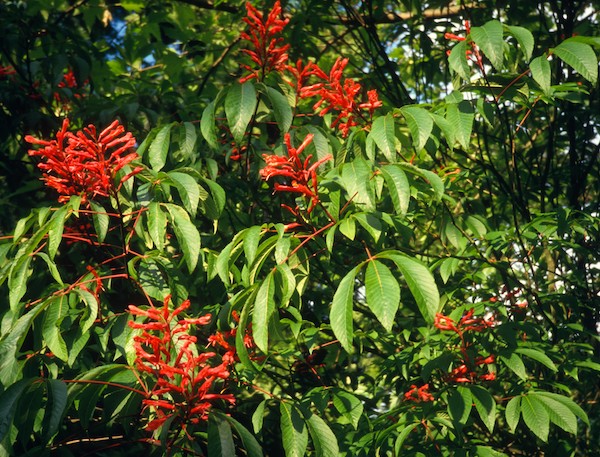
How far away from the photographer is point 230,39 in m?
5.39

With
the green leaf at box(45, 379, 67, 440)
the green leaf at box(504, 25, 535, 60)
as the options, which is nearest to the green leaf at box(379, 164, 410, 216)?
the green leaf at box(504, 25, 535, 60)

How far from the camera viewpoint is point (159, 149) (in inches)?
104

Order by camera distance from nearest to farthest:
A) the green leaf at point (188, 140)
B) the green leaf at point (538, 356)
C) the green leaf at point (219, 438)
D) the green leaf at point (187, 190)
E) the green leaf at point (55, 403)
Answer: the green leaf at point (55, 403), the green leaf at point (219, 438), the green leaf at point (187, 190), the green leaf at point (538, 356), the green leaf at point (188, 140)

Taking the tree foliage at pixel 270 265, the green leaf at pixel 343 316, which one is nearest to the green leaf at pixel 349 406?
the tree foliage at pixel 270 265

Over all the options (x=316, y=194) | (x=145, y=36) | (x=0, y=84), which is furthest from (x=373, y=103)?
(x=145, y=36)

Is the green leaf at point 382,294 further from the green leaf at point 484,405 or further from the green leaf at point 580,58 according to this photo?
the green leaf at point 580,58

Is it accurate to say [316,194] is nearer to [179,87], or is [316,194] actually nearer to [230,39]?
[179,87]

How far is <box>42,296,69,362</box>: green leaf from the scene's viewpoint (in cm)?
224

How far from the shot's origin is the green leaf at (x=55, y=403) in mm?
1945

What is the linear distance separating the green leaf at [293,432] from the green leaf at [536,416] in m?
0.71

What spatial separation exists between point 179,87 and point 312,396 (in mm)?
2688

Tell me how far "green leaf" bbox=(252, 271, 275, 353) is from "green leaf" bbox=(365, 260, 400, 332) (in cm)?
28

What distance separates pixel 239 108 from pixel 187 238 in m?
0.48

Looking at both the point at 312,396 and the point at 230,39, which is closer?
the point at 312,396
